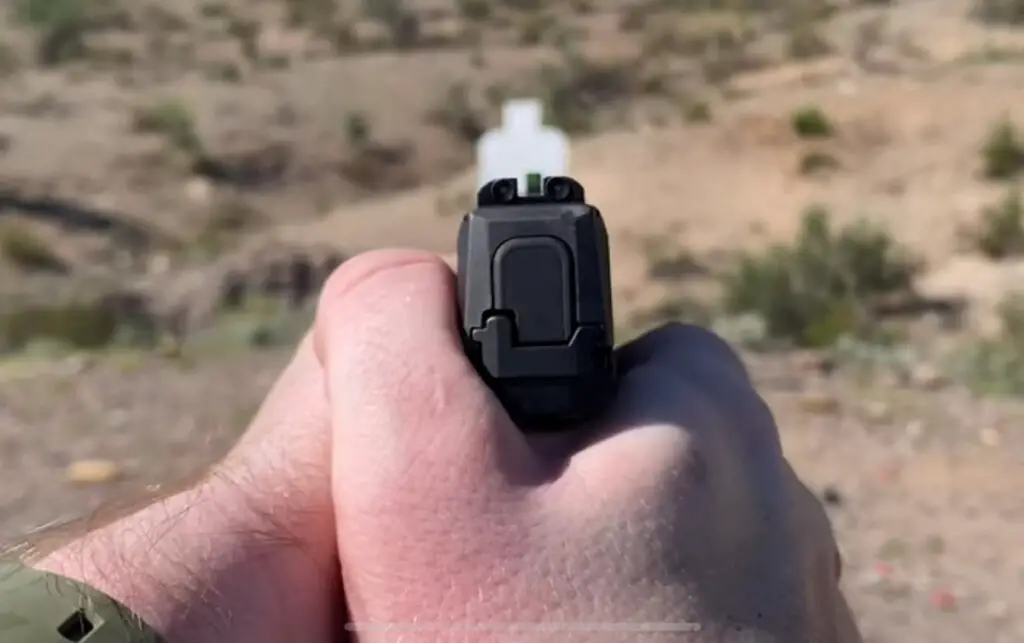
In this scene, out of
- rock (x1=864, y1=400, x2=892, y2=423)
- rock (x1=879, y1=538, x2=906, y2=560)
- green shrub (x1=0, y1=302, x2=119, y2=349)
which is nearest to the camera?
rock (x1=879, y1=538, x2=906, y2=560)

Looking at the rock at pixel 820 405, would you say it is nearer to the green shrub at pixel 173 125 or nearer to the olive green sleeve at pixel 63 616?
the olive green sleeve at pixel 63 616

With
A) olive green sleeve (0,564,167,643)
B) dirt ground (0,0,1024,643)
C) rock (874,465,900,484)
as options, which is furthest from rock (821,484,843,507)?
olive green sleeve (0,564,167,643)

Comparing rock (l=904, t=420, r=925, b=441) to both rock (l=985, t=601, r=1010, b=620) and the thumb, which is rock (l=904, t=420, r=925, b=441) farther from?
the thumb

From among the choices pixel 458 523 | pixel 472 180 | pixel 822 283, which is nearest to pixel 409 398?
pixel 458 523

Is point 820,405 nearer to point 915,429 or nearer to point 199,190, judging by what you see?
point 915,429

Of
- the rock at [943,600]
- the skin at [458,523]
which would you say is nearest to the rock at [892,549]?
the rock at [943,600]

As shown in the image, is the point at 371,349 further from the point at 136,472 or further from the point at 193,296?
the point at 193,296

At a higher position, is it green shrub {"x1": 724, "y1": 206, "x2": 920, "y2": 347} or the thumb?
the thumb
